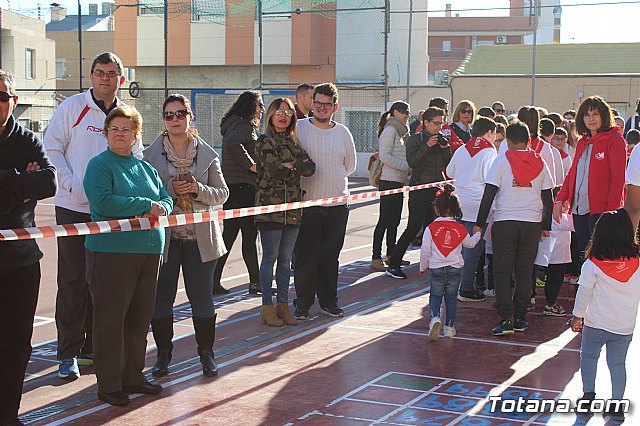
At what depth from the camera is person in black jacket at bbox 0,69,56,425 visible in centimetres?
540

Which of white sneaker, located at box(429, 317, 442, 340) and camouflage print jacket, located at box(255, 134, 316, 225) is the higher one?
camouflage print jacket, located at box(255, 134, 316, 225)

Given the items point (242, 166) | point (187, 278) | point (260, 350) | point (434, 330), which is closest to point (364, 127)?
point (242, 166)

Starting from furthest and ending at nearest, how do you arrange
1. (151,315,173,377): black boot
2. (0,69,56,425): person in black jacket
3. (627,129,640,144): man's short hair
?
1. (627,129,640,144): man's short hair
2. (151,315,173,377): black boot
3. (0,69,56,425): person in black jacket

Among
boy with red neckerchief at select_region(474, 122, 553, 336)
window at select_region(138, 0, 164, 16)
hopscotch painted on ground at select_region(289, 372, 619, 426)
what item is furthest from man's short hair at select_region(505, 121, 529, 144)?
window at select_region(138, 0, 164, 16)

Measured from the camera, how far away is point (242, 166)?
32.9 feet

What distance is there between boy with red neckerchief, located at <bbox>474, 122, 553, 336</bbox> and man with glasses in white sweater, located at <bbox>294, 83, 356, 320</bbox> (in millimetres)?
1357

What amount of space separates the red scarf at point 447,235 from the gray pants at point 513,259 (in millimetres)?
387

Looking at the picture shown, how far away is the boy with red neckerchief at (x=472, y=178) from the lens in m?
10.1

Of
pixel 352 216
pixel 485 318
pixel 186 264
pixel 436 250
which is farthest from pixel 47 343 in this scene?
pixel 352 216

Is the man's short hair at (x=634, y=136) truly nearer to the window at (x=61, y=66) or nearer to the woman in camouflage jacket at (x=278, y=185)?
the woman in camouflage jacket at (x=278, y=185)

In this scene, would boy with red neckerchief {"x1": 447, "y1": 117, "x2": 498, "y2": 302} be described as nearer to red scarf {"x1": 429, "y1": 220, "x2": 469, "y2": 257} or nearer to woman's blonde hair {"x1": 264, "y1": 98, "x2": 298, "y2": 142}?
red scarf {"x1": 429, "y1": 220, "x2": 469, "y2": 257}

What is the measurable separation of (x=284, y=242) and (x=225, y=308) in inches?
47.9

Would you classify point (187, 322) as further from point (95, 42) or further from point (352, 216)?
point (95, 42)

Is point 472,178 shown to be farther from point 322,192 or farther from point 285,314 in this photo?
point 285,314
